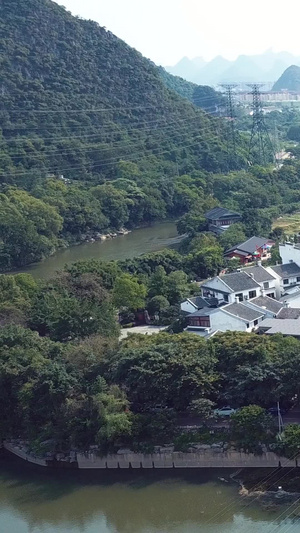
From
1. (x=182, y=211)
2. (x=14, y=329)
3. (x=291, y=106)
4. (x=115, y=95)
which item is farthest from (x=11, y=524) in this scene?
(x=291, y=106)

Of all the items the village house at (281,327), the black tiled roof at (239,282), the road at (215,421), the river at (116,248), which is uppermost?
the black tiled roof at (239,282)

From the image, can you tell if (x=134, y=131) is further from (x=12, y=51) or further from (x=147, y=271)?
(x=147, y=271)

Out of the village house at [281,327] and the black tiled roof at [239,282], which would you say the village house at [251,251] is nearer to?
the black tiled roof at [239,282]

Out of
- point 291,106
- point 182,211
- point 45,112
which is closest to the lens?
point 182,211

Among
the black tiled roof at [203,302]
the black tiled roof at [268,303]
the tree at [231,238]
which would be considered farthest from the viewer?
the tree at [231,238]

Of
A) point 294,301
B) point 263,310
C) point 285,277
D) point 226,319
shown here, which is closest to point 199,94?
point 285,277

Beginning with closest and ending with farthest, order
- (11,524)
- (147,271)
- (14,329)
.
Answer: (11,524) < (14,329) < (147,271)

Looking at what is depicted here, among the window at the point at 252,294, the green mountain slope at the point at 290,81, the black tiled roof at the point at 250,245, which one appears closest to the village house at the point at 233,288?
the window at the point at 252,294
